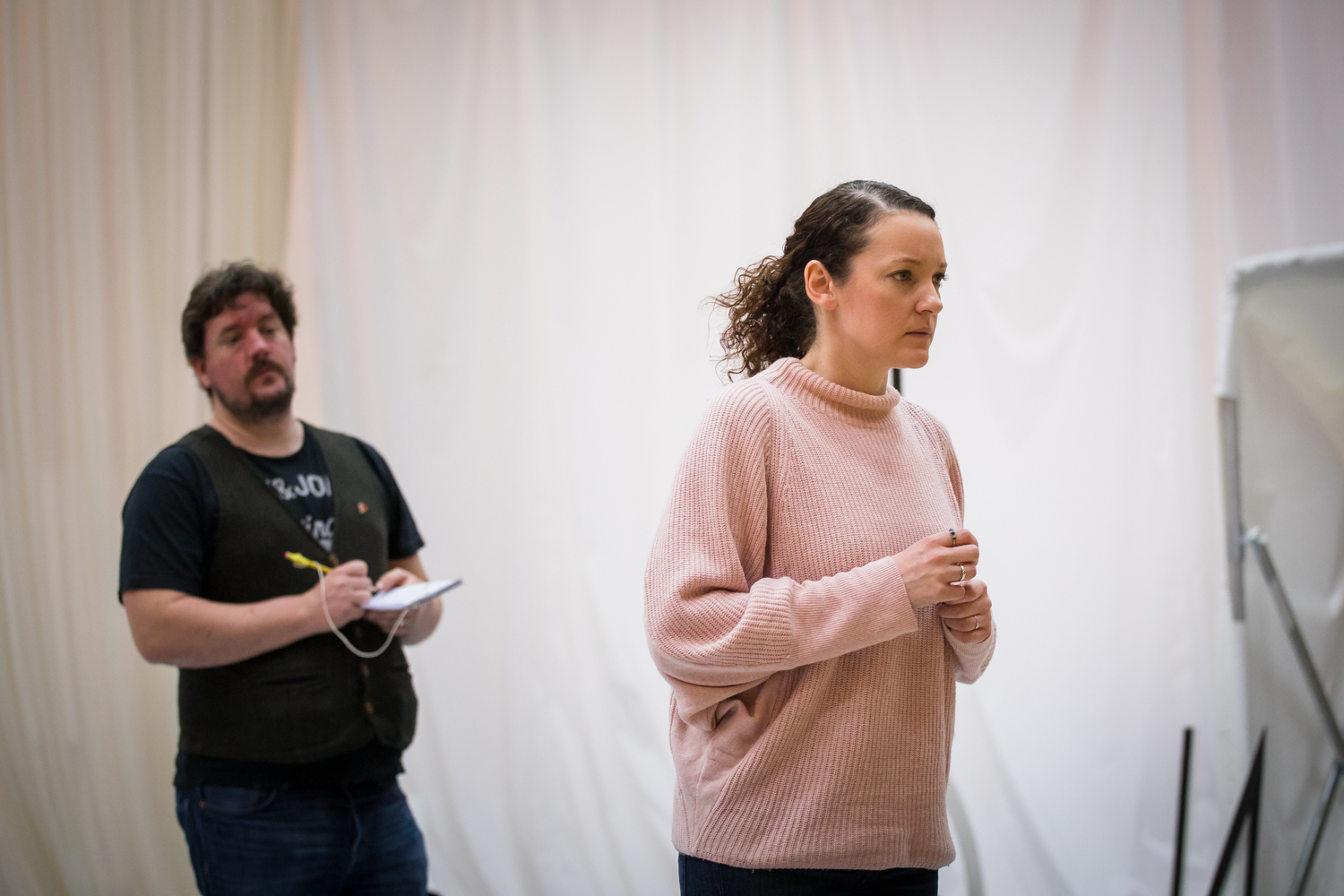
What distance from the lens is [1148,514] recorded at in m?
2.43

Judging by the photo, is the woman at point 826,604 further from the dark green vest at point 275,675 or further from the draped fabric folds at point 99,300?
the draped fabric folds at point 99,300

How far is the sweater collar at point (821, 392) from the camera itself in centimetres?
117

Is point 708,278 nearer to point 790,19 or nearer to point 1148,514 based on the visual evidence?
point 790,19

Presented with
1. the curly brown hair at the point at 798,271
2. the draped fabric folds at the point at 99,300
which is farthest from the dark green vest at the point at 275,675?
the draped fabric folds at the point at 99,300

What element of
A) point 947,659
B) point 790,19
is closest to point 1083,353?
point 790,19

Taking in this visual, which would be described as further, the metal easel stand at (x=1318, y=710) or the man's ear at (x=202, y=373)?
the metal easel stand at (x=1318, y=710)

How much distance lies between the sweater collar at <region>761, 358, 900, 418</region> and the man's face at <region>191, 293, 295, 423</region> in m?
0.94

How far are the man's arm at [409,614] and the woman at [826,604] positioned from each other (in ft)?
2.18

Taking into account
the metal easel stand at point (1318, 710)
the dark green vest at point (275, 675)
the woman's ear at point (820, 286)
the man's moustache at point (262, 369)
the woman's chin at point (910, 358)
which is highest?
the woman's ear at point (820, 286)

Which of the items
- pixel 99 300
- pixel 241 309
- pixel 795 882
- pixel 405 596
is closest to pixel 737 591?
pixel 795 882

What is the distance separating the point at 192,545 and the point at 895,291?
3.81 ft

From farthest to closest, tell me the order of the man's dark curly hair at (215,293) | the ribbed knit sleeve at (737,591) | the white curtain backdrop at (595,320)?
1. the white curtain backdrop at (595,320)
2. the man's dark curly hair at (215,293)
3. the ribbed knit sleeve at (737,591)

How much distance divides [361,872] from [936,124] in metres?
2.18

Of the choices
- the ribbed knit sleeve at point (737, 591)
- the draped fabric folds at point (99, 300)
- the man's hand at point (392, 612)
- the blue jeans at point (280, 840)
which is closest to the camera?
the ribbed knit sleeve at point (737, 591)
